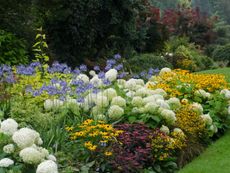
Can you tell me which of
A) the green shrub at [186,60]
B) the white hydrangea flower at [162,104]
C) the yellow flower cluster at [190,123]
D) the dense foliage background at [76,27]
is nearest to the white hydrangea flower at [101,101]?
the white hydrangea flower at [162,104]

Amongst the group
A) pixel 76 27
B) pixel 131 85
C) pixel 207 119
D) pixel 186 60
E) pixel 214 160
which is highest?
pixel 76 27

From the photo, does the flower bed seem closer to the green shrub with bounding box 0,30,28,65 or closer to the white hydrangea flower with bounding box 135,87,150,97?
the white hydrangea flower with bounding box 135,87,150,97

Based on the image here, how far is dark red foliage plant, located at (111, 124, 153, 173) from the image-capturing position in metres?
6.19

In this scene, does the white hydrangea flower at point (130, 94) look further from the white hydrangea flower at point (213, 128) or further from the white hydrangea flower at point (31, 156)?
the white hydrangea flower at point (31, 156)

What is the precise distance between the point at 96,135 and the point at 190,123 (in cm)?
208

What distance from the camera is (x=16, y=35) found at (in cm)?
1316

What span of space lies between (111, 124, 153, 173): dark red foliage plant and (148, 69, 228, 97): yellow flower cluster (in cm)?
209

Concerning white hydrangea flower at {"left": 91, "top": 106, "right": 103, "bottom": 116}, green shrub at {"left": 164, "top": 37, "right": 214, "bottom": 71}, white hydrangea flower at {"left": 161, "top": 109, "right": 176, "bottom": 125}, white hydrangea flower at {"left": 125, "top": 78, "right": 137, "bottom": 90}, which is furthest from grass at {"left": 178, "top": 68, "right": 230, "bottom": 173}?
green shrub at {"left": 164, "top": 37, "right": 214, "bottom": 71}

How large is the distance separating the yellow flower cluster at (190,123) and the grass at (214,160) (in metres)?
0.31

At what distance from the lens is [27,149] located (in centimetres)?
532

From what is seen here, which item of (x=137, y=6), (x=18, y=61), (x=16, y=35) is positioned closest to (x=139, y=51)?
(x=137, y=6)

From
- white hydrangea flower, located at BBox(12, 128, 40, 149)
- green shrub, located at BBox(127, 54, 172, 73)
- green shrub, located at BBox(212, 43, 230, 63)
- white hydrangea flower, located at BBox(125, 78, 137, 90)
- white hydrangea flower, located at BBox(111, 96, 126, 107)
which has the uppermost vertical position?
green shrub, located at BBox(212, 43, 230, 63)

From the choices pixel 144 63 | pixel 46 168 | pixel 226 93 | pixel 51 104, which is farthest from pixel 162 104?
pixel 144 63

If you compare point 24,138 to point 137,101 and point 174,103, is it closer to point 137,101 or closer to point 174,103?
point 137,101
